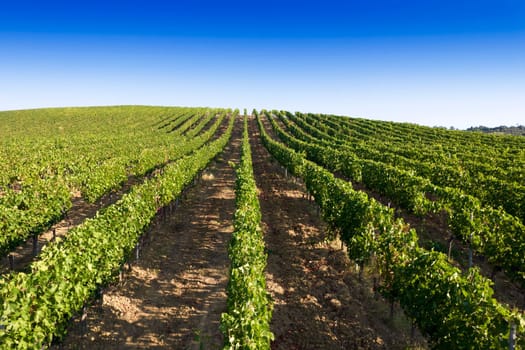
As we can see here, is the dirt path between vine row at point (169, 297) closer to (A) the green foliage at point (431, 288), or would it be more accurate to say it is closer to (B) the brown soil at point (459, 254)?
(A) the green foliage at point (431, 288)

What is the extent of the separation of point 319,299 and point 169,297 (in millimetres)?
5896

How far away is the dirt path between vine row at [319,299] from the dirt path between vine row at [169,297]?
2391 mm

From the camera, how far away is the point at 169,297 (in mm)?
11477

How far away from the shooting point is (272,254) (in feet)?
48.5

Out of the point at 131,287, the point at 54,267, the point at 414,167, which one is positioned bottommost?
the point at 131,287

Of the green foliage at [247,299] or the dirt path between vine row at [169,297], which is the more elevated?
the green foliage at [247,299]

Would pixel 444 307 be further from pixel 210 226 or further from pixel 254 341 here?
pixel 210 226

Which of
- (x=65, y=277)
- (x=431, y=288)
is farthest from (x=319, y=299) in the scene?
(x=65, y=277)

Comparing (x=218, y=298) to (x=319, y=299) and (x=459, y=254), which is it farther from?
(x=459, y=254)

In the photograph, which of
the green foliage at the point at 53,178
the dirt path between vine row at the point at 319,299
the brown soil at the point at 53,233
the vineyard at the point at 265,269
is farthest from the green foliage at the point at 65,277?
the dirt path between vine row at the point at 319,299

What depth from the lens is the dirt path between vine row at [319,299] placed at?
9500mm

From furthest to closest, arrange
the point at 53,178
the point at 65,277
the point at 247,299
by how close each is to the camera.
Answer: the point at 53,178, the point at 65,277, the point at 247,299

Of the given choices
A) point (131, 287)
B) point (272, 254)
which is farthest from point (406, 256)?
point (131, 287)

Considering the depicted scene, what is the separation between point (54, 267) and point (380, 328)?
1040 centimetres
